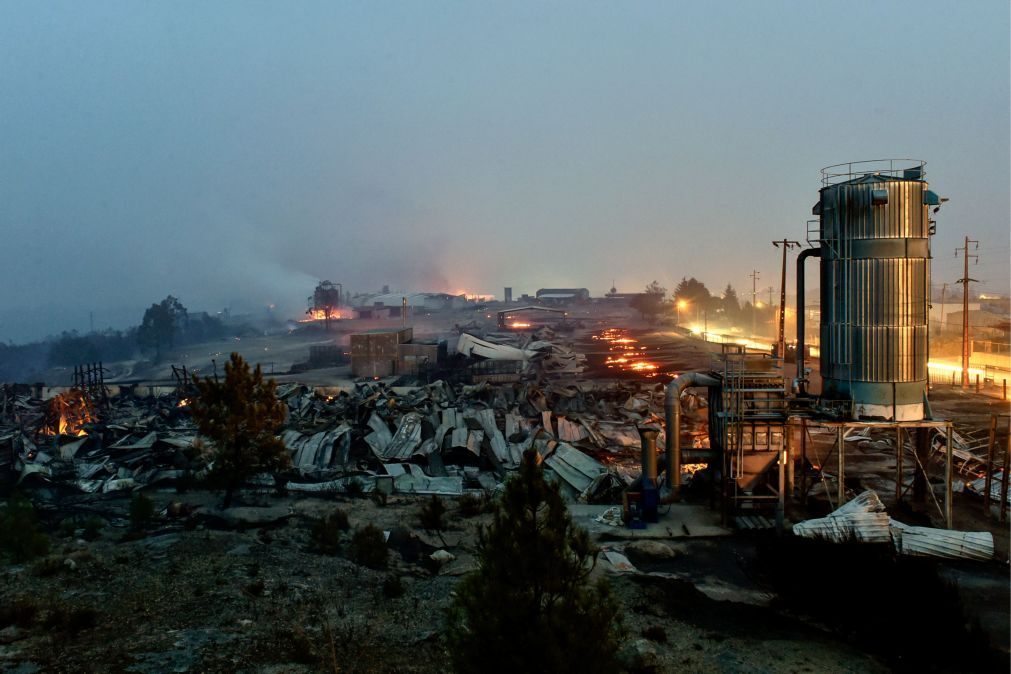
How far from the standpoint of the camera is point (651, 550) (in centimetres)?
1630

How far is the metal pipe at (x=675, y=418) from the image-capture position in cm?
1861

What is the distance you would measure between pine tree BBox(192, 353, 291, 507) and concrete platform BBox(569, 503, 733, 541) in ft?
31.8

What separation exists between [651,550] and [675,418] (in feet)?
13.9

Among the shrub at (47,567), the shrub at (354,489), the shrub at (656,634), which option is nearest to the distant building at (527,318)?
the shrub at (354,489)

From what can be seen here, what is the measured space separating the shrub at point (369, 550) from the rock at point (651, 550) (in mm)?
6646

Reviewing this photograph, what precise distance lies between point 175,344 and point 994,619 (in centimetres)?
11050

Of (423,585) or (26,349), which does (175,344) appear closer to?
(26,349)

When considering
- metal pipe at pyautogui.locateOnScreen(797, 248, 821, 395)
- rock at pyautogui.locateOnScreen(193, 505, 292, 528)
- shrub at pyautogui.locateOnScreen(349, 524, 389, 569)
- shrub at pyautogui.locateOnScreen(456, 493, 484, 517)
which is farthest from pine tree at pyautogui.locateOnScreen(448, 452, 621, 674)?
metal pipe at pyautogui.locateOnScreen(797, 248, 821, 395)

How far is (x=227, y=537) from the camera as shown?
16.3 m

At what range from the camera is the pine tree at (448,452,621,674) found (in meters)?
6.71

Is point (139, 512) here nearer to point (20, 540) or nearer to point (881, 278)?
point (20, 540)

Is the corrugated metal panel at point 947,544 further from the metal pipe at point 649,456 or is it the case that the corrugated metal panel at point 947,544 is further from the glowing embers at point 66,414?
the glowing embers at point 66,414

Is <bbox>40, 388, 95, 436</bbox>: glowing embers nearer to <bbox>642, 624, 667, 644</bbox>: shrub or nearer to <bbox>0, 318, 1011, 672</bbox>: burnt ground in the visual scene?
<bbox>0, 318, 1011, 672</bbox>: burnt ground

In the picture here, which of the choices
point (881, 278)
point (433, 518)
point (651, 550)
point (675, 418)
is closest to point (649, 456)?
point (675, 418)
